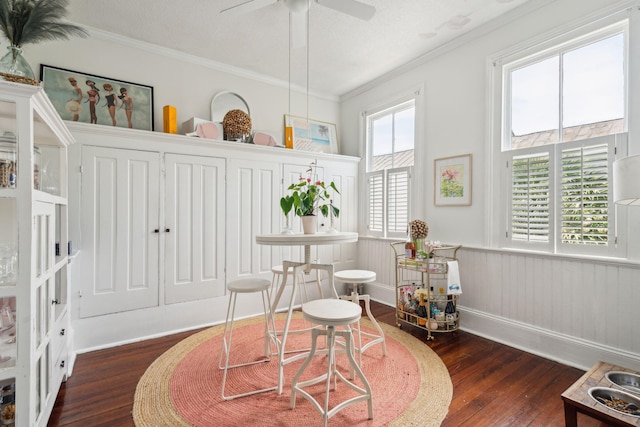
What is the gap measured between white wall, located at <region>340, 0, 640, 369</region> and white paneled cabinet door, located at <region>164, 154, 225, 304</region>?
2142 millimetres

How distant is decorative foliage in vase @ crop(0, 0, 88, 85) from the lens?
1.40m

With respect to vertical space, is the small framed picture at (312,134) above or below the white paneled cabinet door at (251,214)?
above

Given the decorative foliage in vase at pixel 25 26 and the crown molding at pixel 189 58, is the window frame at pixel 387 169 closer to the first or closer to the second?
the crown molding at pixel 189 58

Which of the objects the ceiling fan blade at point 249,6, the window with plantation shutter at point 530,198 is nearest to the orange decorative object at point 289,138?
the ceiling fan blade at point 249,6

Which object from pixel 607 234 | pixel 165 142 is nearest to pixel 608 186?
pixel 607 234

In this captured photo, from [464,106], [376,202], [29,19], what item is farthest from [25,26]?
[376,202]

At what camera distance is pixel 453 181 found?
3256 millimetres

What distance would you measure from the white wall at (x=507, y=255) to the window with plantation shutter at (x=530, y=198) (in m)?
0.20

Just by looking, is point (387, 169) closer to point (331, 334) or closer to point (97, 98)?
point (331, 334)

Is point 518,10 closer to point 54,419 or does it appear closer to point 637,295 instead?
point 637,295

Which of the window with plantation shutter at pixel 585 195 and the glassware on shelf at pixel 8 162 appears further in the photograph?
the window with plantation shutter at pixel 585 195

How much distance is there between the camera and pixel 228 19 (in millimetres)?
2812

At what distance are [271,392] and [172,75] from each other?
327 cm

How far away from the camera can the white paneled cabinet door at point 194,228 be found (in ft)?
10.2
